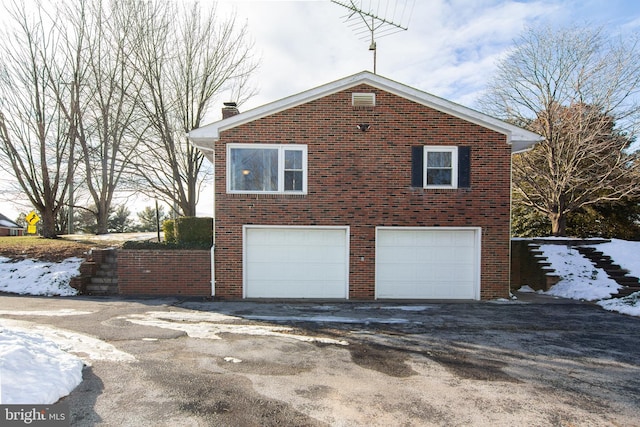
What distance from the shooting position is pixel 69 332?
21.8 feet

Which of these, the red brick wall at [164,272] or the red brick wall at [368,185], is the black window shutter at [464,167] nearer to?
the red brick wall at [368,185]

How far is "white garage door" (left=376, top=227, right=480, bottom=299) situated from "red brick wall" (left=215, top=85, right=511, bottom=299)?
0.26 meters

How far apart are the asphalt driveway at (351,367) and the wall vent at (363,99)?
18.8ft

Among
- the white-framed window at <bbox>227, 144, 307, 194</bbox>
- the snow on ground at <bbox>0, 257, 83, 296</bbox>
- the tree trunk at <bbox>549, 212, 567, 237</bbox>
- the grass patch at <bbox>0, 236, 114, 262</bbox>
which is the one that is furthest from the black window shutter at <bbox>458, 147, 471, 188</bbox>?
the grass patch at <bbox>0, 236, 114, 262</bbox>

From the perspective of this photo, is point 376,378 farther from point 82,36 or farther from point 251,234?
point 82,36

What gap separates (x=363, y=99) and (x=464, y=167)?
3.47 metres

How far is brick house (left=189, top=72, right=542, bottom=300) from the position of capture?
1057 centimetres

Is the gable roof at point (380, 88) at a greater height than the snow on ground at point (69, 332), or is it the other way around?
the gable roof at point (380, 88)

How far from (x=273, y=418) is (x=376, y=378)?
62.8 inches

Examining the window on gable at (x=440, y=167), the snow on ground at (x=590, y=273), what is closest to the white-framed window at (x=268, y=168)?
the window on gable at (x=440, y=167)

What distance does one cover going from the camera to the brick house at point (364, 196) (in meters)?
10.6

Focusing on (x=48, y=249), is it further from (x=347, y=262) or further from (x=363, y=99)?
(x=363, y=99)

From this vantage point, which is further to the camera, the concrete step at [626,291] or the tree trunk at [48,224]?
the tree trunk at [48,224]

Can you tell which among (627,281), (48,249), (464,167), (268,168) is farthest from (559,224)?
(48,249)
